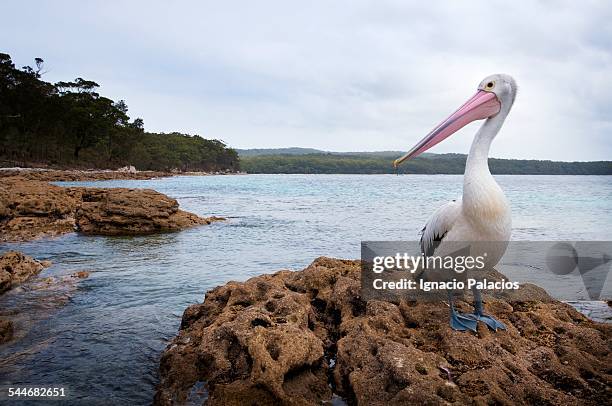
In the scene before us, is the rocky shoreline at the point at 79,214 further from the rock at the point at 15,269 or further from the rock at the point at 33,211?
the rock at the point at 15,269

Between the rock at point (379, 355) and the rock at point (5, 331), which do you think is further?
the rock at point (5, 331)

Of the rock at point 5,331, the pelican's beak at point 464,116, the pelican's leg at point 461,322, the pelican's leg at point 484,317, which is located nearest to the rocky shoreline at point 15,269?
the rock at point 5,331

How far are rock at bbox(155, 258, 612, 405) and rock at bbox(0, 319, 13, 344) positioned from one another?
78.2 inches

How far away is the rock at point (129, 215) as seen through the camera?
508 inches

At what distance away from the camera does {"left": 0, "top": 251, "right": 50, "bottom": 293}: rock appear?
6352 mm

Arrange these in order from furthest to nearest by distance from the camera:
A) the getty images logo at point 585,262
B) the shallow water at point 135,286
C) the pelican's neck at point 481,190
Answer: the getty images logo at point 585,262
the shallow water at point 135,286
the pelican's neck at point 481,190

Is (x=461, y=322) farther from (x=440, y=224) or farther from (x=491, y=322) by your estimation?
(x=440, y=224)

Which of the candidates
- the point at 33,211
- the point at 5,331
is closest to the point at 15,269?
the point at 5,331

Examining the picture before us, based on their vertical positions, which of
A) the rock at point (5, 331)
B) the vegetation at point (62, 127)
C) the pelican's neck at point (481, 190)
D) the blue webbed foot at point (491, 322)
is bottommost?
the rock at point (5, 331)

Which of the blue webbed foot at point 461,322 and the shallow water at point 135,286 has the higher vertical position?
the blue webbed foot at point 461,322

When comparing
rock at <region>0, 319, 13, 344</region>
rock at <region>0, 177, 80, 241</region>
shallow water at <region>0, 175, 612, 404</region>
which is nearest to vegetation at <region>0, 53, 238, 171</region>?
rock at <region>0, 177, 80, 241</region>

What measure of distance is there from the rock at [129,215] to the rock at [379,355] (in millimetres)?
9693

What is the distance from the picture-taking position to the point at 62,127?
187 ft

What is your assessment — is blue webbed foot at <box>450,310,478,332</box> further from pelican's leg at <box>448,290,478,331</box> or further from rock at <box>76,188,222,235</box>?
rock at <box>76,188,222,235</box>
